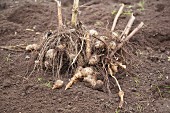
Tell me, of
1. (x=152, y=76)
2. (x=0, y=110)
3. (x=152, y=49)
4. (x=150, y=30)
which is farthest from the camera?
(x=150, y=30)

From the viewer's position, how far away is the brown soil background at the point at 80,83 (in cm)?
203

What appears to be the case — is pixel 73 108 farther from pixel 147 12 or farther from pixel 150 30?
pixel 147 12

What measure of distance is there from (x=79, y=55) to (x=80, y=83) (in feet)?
0.78

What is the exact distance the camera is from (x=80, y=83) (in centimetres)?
222

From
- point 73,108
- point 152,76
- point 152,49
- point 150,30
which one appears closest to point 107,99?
point 73,108

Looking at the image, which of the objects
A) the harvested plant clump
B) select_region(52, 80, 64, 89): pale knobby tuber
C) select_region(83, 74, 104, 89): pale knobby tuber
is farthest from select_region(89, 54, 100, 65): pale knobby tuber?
select_region(52, 80, 64, 89): pale knobby tuber

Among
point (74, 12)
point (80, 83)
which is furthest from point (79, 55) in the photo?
point (74, 12)

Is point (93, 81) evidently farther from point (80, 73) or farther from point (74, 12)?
point (74, 12)

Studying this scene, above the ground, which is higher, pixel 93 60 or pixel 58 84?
pixel 93 60

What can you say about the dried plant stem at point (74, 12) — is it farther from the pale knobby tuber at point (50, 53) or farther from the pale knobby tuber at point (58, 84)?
the pale knobby tuber at point (58, 84)

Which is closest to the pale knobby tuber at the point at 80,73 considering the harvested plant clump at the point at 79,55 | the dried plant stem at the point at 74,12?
the harvested plant clump at the point at 79,55

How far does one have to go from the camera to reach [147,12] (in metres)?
3.41

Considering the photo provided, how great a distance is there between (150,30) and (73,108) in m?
1.51

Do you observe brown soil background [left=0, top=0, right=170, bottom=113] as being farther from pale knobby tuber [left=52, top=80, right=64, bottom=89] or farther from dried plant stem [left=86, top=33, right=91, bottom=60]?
dried plant stem [left=86, top=33, right=91, bottom=60]
